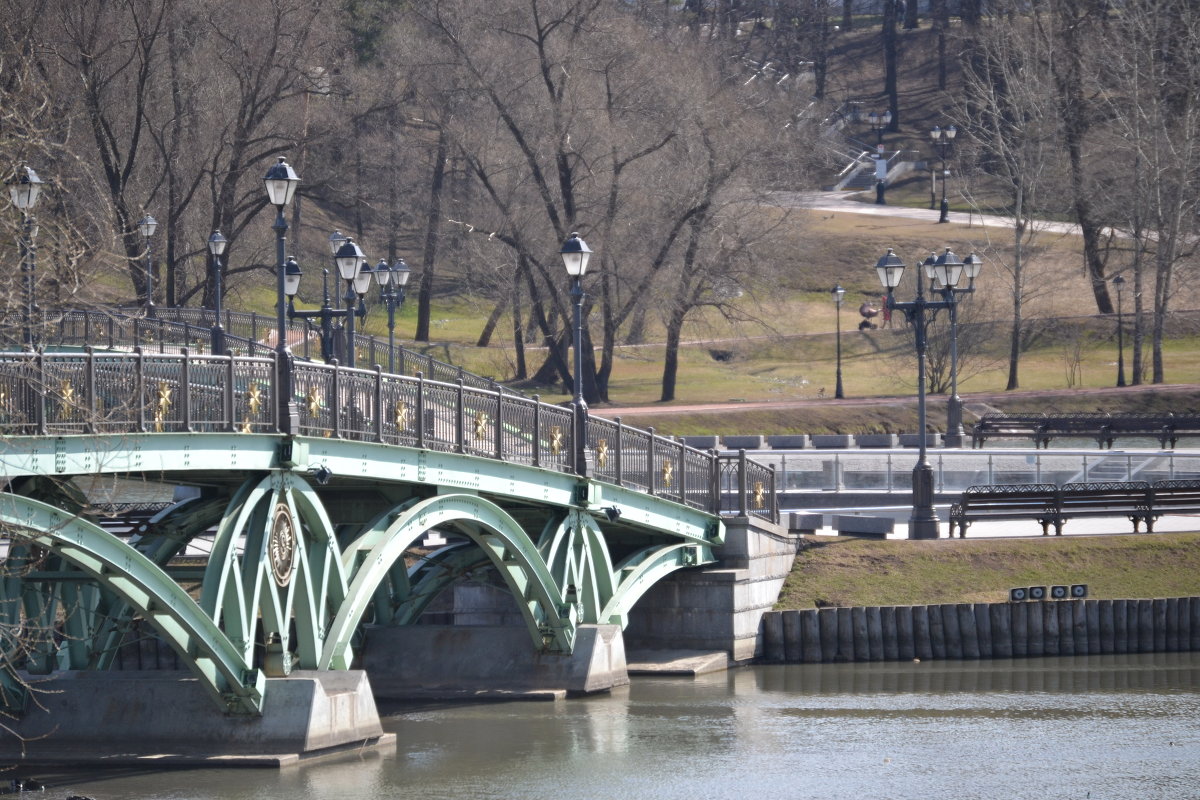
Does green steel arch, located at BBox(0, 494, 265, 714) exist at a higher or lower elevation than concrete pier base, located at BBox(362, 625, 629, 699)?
higher

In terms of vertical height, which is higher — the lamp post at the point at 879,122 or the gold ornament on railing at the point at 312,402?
the lamp post at the point at 879,122

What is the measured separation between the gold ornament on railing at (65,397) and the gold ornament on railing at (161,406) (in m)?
0.94

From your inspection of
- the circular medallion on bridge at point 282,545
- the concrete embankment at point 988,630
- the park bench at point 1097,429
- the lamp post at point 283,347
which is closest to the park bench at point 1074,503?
the concrete embankment at point 988,630

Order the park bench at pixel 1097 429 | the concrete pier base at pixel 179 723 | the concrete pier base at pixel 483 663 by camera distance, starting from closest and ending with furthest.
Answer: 1. the concrete pier base at pixel 179 723
2. the concrete pier base at pixel 483 663
3. the park bench at pixel 1097 429

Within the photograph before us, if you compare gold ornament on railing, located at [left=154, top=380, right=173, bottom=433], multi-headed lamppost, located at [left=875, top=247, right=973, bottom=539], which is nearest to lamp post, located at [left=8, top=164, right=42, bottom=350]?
gold ornament on railing, located at [left=154, top=380, right=173, bottom=433]

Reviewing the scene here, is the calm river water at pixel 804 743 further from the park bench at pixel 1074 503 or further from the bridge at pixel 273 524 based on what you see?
the park bench at pixel 1074 503

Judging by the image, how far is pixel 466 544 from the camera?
2894cm

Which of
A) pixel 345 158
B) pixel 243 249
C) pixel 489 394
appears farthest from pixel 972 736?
pixel 345 158

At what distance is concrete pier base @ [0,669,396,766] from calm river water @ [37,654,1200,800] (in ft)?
1.07

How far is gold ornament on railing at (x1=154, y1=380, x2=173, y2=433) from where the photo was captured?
18.8 metres

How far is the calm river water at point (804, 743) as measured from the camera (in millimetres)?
20094

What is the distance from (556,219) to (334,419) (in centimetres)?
3506

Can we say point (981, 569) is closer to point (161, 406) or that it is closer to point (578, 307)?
point (578, 307)

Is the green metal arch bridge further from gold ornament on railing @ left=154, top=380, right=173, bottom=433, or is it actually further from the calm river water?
the calm river water
